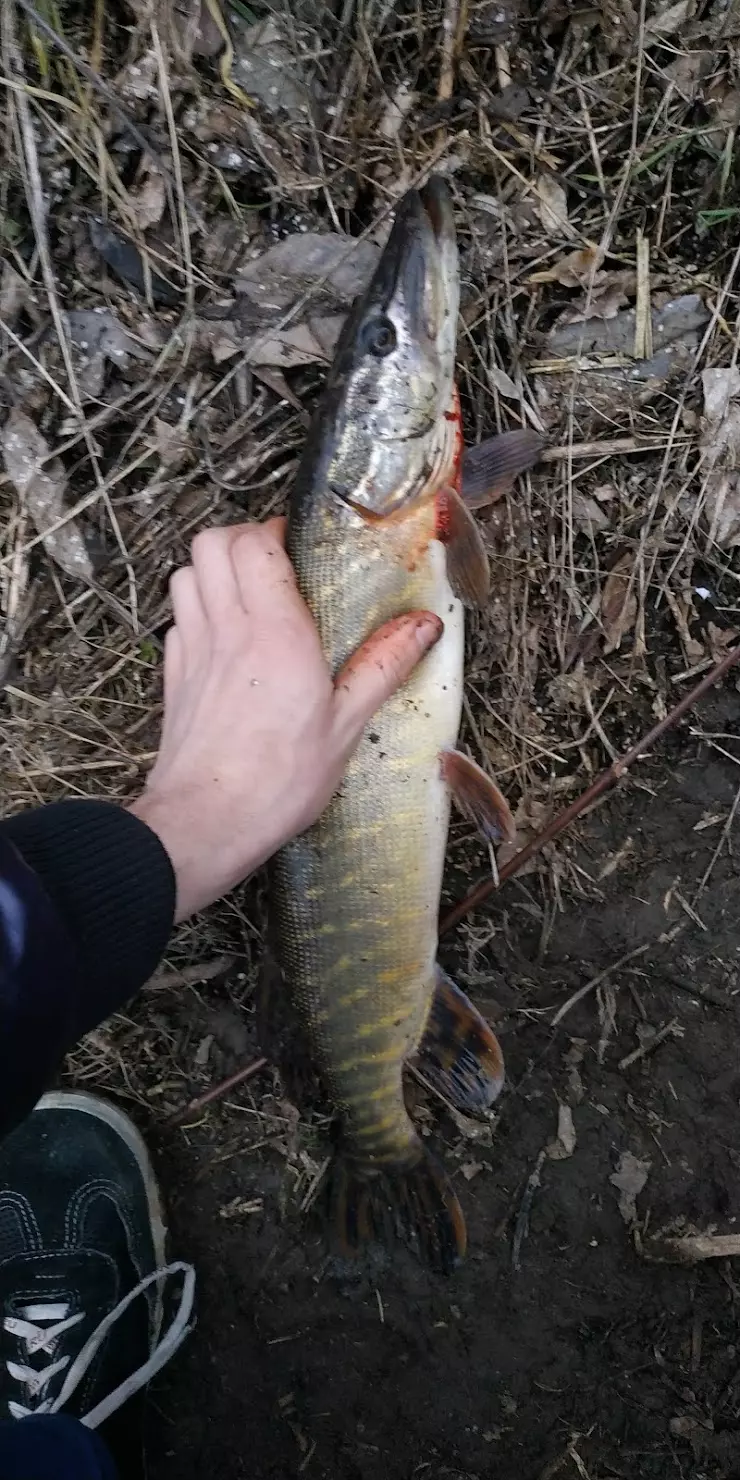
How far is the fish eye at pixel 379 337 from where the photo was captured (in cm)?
136

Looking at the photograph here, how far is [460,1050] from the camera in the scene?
62.0 inches

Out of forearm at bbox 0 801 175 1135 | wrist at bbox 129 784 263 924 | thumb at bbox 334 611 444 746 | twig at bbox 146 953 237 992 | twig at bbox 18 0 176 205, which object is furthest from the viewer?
twig at bbox 146 953 237 992

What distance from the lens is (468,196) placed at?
5.24ft

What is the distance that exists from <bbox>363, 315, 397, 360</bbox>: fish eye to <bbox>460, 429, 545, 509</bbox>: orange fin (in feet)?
0.71

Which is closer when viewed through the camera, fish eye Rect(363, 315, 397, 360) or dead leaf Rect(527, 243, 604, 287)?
fish eye Rect(363, 315, 397, 360)

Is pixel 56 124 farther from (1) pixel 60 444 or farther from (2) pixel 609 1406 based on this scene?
(2) pixel 609 1406

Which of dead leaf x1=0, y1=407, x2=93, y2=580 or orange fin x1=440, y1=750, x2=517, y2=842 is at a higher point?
dead leaf x1=0, y1=407, x2=93, y2=580

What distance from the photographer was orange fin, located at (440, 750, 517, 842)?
1.45m

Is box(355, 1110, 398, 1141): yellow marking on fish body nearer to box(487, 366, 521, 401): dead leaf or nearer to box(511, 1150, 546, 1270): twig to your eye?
box(511, 1150, 546, 1270): twig

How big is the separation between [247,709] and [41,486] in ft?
2.50

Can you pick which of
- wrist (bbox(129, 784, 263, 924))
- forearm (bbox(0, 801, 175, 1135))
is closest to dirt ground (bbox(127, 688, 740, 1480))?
wrist (bbox(129, 784, 263, 924))

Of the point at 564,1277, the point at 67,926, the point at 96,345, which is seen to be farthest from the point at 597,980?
the point at 96,345

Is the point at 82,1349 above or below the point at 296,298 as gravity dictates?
below

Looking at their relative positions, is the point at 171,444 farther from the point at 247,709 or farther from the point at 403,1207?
the point at 403,1207
